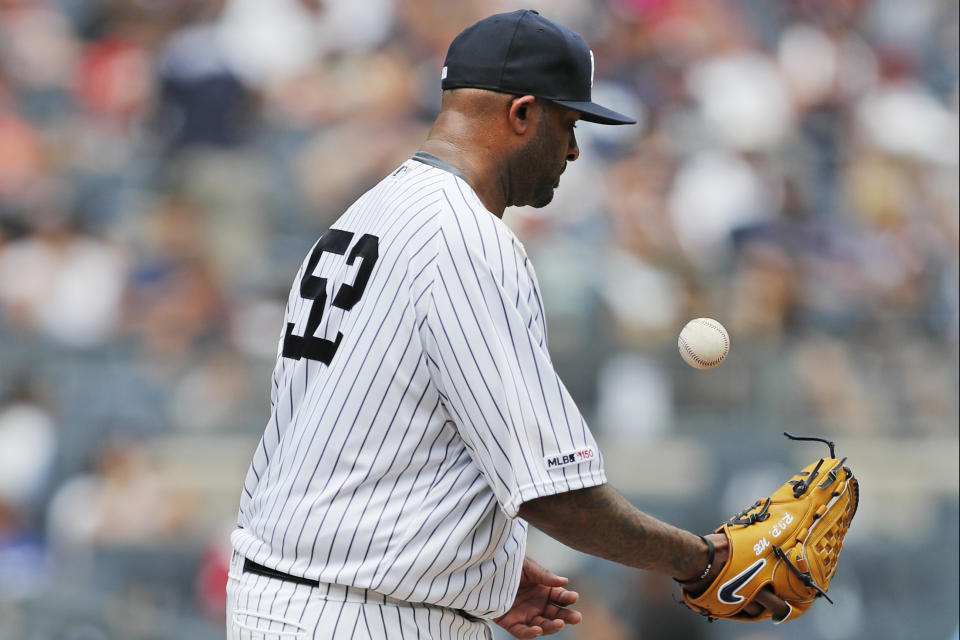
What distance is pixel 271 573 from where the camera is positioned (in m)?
2.13

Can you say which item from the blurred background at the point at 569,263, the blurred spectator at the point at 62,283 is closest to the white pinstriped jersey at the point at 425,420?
the blurred background at the point at 569,263

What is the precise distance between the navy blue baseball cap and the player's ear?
15 millimetres

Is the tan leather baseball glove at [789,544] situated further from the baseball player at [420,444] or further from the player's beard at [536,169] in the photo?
the player's beard at [536,169]

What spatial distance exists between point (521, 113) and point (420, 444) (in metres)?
0.64

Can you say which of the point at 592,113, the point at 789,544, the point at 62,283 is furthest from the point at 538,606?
the point at 62,283

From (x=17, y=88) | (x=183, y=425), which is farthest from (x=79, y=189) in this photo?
(x=183, y=425)

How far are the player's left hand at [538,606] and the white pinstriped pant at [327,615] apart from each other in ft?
1.58

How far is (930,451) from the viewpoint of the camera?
20.6ft

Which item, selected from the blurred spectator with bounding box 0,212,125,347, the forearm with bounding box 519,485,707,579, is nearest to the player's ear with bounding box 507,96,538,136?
the forearm with bounding box 519,485,707,579

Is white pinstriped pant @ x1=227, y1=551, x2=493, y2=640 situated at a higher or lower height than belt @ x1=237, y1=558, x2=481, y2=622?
lower

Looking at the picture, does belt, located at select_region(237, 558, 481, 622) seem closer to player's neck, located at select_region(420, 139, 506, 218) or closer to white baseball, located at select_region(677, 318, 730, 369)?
player's neck, located at select_region(420, 139, 506, 218)

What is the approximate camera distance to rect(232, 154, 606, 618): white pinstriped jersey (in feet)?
6.55

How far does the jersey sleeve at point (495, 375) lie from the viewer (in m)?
1.99

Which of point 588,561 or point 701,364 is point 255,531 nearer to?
point 701,364
